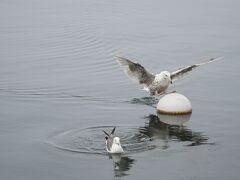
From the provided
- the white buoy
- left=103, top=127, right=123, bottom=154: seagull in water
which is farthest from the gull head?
the white buoy

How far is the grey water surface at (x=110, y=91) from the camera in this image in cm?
2416

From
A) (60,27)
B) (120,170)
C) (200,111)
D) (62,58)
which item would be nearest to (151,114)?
(200,111)

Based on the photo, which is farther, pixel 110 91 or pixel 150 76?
pixel 110 91

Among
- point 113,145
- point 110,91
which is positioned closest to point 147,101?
point 110,91

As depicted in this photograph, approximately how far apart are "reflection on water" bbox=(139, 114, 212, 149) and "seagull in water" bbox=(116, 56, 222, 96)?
7.63ft

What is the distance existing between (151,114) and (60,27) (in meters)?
20.0

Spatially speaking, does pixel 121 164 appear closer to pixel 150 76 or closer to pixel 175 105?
pixel 175 105

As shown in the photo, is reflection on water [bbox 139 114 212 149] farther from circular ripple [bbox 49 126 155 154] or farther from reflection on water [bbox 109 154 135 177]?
reflection on water [bbox 109 154 135 177]

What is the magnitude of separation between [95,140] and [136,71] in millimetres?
6060

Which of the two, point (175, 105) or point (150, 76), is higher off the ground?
point (150, 76)

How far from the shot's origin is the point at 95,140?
26156 mm

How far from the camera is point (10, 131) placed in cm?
2745

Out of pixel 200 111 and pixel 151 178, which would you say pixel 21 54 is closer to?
pixel 200 111

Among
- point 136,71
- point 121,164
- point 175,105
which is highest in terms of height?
point 136,71
